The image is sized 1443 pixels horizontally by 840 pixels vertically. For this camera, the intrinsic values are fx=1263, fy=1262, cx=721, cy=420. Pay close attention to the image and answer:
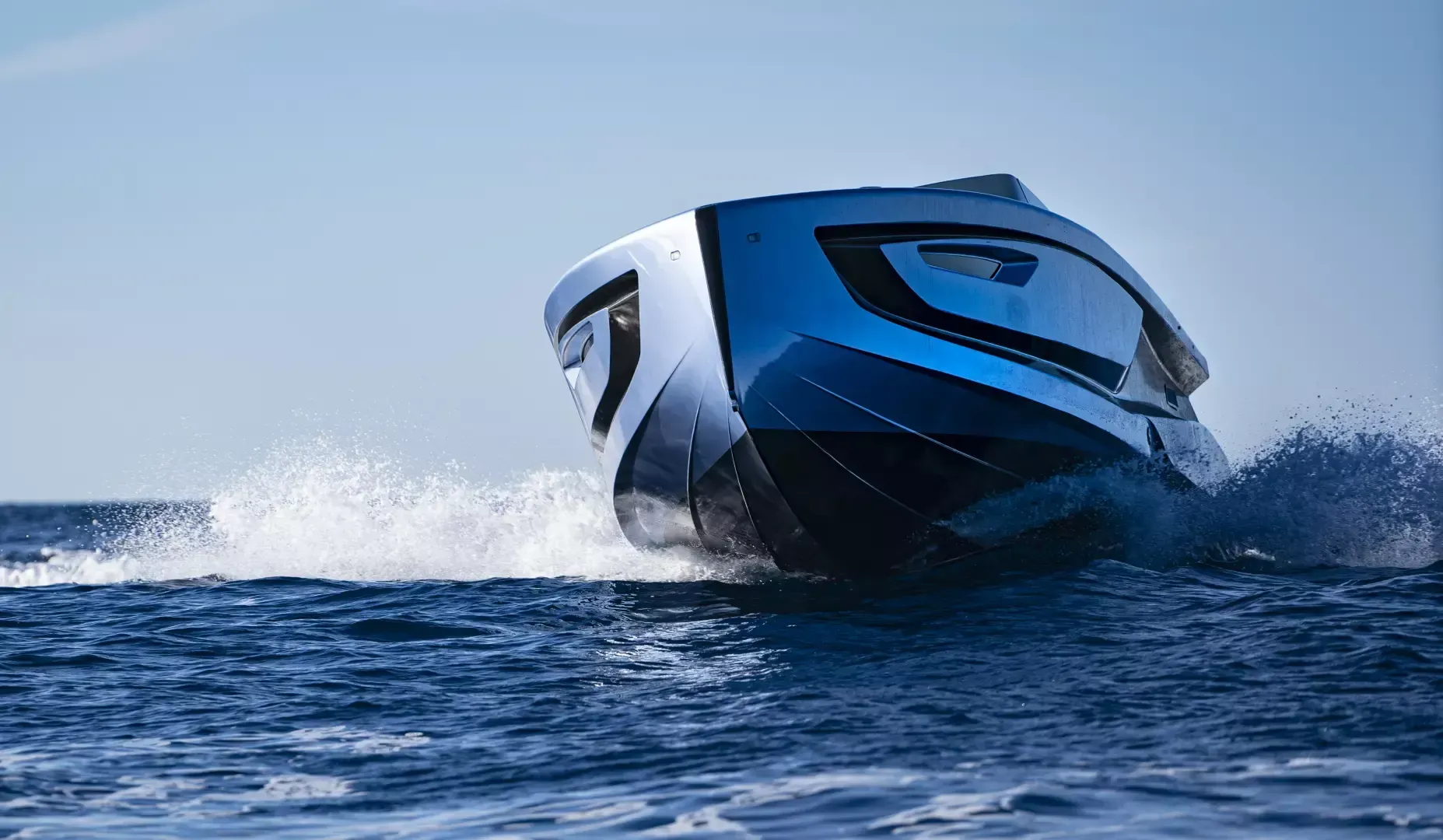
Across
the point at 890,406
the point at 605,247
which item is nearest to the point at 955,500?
the point at 890,406

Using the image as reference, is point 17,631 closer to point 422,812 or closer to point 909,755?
point 422,812

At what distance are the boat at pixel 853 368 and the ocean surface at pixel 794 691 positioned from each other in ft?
1.30

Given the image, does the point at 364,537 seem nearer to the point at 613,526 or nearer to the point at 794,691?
the point at 613,526

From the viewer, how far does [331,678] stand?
20.3 feet

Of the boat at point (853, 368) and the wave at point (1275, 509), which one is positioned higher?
the boat at point (853, 368)

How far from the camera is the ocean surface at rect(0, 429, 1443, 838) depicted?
3820 millimetres

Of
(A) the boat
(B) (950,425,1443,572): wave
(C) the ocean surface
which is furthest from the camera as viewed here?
(B) (950,425,1443,572): wave

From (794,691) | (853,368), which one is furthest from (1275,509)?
(794,691)

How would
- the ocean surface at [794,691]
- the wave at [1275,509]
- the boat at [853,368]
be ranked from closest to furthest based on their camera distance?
the ocean surface at [794,691] → the boat at [853,368] → the wave at [1275,509]

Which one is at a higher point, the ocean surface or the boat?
the boat

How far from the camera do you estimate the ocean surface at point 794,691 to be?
3.82 metres

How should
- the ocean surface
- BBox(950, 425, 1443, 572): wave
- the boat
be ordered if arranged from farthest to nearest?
BBox(950, 425, 1443, 572): wave → the boat → the ocean surface

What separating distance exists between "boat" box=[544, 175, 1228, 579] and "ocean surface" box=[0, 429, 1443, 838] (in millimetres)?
397

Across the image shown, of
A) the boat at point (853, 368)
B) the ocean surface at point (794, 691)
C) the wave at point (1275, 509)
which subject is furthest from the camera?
the wave at point (1275, 509)
